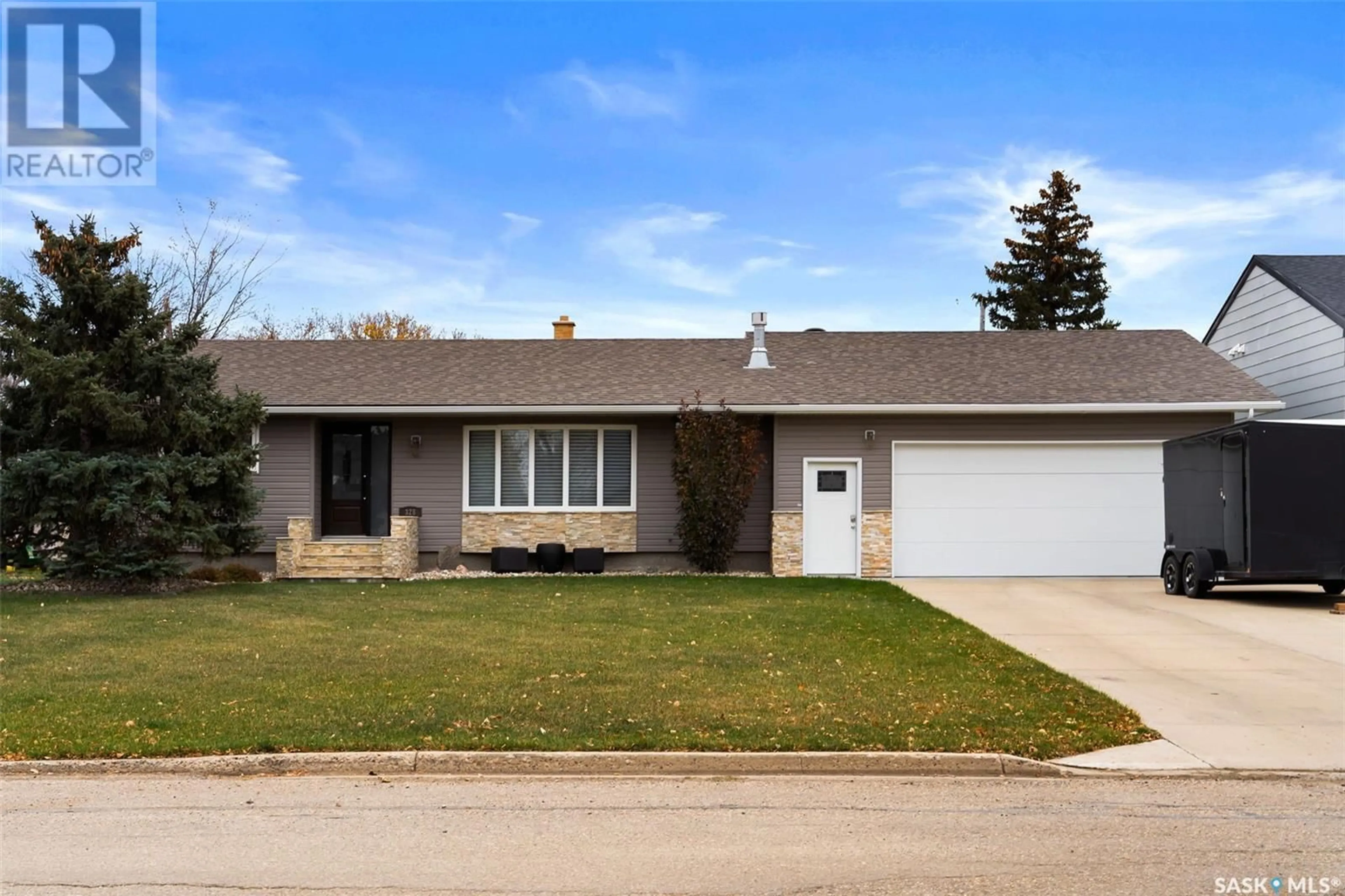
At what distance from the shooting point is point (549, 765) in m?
6.93

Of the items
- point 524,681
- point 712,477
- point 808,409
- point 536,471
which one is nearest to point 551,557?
point 536,471

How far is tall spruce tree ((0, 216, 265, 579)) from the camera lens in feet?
50.0

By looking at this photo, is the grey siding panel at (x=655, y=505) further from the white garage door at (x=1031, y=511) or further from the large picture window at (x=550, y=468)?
the white garage door at (x=1031, y=511)

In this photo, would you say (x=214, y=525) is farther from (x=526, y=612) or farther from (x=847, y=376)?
(x=847, y=376)

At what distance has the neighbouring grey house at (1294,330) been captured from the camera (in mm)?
19578

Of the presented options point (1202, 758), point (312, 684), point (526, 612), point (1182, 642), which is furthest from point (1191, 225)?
point (312, 684)

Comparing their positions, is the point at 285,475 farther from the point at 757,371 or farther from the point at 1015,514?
the point at 1015,514

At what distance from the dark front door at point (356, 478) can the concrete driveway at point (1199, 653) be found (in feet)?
30.8

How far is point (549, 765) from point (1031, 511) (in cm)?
1359

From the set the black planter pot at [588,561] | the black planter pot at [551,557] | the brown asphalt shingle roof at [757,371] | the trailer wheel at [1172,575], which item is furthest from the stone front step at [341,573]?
the trailer wheel at [1172,575]

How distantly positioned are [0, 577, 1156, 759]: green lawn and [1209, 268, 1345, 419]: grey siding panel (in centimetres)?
1030

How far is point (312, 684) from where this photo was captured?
8984mm

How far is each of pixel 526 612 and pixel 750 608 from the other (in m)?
2.83

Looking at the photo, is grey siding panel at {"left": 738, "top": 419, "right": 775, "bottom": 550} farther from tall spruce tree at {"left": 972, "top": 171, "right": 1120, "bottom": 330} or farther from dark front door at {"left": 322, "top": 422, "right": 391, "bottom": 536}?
tall spruce tree at {"left": 972, "top": 171, "right": 1120, "bottom": 330}
